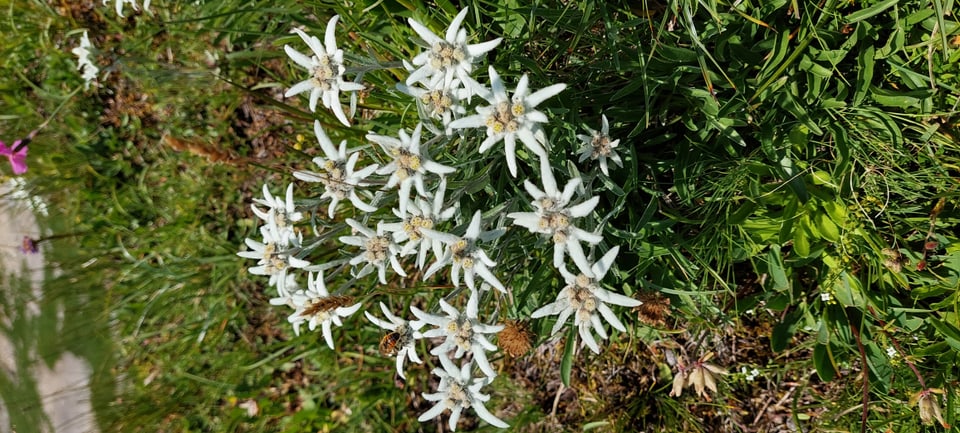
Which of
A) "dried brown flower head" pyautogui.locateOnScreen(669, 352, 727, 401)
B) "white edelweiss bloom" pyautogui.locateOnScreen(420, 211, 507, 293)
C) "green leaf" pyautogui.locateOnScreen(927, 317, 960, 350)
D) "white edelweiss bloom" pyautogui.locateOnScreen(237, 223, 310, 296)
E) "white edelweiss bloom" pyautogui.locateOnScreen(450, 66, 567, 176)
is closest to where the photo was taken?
"white edelweiss bloom" pyautogui.locateOnScreen(450, 66, 567, 176)

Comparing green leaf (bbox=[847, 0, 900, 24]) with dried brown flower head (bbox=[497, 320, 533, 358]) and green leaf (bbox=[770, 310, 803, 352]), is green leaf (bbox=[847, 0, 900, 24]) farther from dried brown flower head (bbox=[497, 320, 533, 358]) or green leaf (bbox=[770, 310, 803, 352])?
dried brown flower head (bbox=[497, 320, 533, 358])

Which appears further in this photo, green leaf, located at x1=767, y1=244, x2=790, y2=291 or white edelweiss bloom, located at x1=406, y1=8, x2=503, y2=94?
green leaf, located at x1=767, y1=244, x2=790, y2=291

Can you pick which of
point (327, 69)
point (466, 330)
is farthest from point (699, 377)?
point (327, 69)

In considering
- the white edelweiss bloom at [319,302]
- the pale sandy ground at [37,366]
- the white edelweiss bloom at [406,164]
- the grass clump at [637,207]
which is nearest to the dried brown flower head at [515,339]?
the grass clump at [637,207]

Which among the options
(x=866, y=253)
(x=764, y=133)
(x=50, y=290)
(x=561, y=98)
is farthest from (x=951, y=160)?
(x=50, y=290)

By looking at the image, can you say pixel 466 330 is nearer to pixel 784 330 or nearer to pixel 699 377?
pixel 699 377

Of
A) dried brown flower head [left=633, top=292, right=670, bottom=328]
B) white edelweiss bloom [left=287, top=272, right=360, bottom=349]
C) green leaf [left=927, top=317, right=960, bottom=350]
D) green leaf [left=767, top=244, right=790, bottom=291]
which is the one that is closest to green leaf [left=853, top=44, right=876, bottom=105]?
green leaf [left=767, top=244, right=790, bottom=291]
